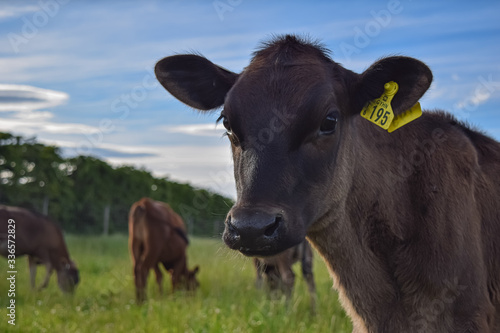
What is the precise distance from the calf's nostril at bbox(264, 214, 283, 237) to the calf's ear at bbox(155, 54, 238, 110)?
4.55 feet

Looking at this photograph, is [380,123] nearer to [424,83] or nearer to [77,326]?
[424,83]

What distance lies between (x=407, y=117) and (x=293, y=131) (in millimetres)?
921

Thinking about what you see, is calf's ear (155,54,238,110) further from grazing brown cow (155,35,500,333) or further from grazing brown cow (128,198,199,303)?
grazing brown cow (128,198,199,303)

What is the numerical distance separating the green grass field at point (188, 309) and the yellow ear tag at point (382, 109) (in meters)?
1.25

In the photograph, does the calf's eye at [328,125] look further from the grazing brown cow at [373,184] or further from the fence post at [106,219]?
the fence post at [106,219]

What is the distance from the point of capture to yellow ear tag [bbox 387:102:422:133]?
3.61m

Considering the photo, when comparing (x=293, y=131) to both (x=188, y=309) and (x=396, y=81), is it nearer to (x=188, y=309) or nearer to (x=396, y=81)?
(x=396, y=81)

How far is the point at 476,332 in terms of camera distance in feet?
10.9

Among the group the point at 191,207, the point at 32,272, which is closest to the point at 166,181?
the point at 191,207

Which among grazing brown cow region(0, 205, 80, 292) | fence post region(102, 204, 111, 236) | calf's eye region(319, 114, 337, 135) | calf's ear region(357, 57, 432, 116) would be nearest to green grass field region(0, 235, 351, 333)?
grazing brown cow region(0, 205, 80, 292)

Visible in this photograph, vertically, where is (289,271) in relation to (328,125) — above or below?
below

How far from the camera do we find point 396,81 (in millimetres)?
3561

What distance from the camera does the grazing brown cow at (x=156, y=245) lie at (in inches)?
425

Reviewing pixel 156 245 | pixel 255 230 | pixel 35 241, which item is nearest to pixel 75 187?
pixel 35 241
